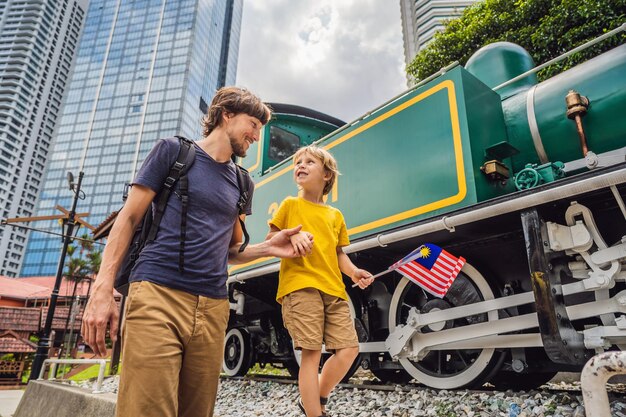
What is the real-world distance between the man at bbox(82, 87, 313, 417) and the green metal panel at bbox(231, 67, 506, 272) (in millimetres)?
1867

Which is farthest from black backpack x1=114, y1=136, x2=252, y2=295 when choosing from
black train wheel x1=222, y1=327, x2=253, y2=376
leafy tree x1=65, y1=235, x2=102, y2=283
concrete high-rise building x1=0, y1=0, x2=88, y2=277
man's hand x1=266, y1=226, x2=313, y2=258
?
concrete high-rise building x1=0, y1=0, x2=88, y2=277

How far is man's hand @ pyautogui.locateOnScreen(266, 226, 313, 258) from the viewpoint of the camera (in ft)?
5.25

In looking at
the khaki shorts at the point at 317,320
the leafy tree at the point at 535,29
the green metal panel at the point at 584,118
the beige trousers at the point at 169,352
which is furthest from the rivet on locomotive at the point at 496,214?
the leafy tree at the point at 535,29

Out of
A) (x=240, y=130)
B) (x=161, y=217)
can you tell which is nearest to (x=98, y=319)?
(x=161, y=217)

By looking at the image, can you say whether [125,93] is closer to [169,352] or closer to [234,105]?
[234,105]

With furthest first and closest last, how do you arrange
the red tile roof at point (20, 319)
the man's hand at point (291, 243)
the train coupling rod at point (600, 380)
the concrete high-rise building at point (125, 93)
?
the concrete high-rise building at point (125, 93)
the red tile roof at point (20, 319)
the man's hand at point (291, 243)
the train coupling rod at point (600, 380)

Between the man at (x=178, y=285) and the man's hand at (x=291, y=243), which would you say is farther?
the man's hand at (x=291, y=243)

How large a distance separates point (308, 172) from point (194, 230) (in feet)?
2.99

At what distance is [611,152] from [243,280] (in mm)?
3557

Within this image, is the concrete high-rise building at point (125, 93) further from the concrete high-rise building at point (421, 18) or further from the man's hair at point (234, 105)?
the man's hair at point (234, 105)

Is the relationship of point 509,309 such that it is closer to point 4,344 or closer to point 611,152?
point 611,152

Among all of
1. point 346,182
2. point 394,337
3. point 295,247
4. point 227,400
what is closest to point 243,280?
point 227,400

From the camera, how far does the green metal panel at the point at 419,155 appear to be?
292 centimetres

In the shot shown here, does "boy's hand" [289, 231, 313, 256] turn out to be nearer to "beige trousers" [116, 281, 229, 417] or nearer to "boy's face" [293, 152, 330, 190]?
"beige trousers" [116, 281, 229, 417]
